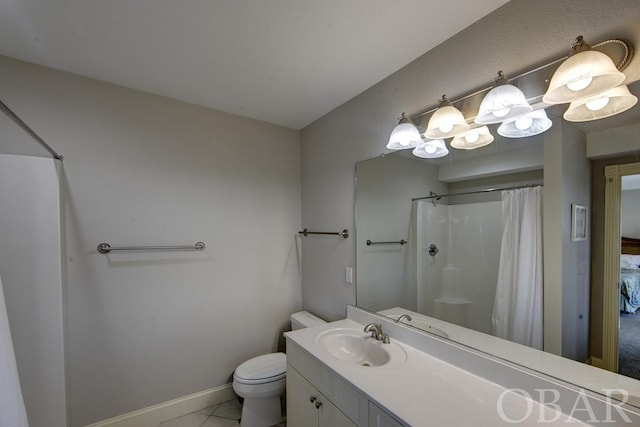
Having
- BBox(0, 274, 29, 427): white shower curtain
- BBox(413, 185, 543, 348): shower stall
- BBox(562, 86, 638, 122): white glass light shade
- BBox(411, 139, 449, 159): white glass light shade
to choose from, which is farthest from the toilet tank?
BBox(562, 86, 638, 122): white glass light shade

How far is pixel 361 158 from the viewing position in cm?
191

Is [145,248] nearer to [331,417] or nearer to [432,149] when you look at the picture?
[331,417]

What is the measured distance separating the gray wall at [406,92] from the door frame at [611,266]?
0.35 metres

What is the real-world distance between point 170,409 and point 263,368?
2.43ft

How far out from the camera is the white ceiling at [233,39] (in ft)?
3.86

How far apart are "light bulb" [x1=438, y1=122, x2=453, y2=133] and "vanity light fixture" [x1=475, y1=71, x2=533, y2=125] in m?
0.15

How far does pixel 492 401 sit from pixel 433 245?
0.73 meters

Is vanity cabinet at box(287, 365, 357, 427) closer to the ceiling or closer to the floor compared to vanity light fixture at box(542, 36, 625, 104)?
closer to the floor

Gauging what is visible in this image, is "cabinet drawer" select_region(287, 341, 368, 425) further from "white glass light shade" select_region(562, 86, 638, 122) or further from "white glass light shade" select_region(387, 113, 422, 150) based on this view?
"white glass light shade" select_region(562, 86, 638, 122)

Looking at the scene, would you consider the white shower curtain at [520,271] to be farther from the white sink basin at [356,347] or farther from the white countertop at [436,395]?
the white sink basin at [356,347]

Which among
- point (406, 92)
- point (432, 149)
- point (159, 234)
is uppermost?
point (406, 92)

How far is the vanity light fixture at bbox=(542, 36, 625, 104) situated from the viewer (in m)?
0.86

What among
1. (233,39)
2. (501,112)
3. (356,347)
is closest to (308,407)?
(356,347)

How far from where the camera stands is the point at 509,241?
3.85 ft
